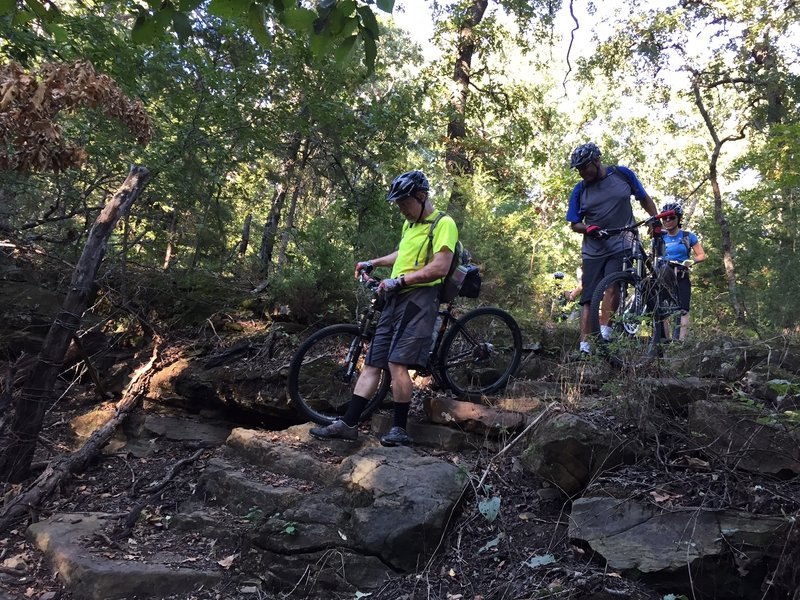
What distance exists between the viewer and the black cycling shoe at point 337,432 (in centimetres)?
455

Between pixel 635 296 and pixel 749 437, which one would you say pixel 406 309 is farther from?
pixel 749 437

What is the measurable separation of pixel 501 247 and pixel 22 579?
811 cm

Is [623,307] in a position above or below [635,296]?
below

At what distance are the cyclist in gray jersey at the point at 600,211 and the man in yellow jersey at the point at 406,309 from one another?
1.53 metres

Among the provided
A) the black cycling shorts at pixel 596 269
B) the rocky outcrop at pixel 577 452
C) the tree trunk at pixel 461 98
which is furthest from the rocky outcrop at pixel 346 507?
the tree trunk at pixel 461 98

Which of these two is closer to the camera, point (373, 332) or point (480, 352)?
point (373, 332)

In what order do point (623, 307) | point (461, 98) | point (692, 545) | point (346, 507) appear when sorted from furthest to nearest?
point (461, 98) < point (623, 307) < point (346, 507) < point (692, 545)

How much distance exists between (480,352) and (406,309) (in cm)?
114

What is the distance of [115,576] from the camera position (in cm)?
335

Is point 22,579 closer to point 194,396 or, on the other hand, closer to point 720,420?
point 194,396

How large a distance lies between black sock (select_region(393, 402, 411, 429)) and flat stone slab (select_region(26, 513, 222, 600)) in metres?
1.73

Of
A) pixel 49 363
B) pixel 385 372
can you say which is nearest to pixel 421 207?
pixel 385 372

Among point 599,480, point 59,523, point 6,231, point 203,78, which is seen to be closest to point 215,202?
point 203,78

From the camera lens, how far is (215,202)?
31.3 feet
